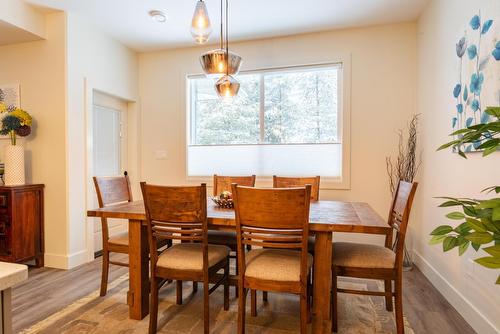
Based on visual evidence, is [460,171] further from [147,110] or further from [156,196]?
[147,110]

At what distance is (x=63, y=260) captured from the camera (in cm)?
302

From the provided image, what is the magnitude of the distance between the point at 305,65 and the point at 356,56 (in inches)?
23.6

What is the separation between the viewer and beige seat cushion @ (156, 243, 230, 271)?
1.84 metres

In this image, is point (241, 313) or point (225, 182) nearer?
point (241, 313)

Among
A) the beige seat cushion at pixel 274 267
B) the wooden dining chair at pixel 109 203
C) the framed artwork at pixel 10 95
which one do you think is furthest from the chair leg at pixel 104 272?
the framed artwork at pixel 10 95

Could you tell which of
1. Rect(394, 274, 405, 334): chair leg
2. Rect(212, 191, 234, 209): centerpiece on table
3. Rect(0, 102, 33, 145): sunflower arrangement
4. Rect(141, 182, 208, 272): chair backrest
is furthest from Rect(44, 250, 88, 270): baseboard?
Rect(394, 274, 405, 334): chair leg

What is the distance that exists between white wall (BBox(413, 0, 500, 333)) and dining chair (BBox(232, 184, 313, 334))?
1204mm

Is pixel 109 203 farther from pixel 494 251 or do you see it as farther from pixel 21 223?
pixel 494 251

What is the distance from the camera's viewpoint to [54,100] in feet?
10.1

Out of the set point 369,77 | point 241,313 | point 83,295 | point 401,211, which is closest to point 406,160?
point 369,77

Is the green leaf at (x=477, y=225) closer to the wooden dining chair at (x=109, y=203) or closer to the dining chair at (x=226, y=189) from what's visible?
the dining chair at (x=226, y=189)

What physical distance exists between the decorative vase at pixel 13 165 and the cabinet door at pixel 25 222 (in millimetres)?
166

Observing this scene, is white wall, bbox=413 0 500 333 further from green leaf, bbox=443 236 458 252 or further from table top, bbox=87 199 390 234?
green leaf, bbox=443 236 458 252

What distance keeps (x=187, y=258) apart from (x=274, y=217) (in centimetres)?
69
